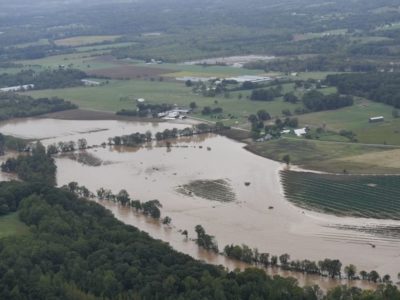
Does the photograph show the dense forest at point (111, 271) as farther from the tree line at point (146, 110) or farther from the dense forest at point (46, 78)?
the dense forest at point (46, 78)

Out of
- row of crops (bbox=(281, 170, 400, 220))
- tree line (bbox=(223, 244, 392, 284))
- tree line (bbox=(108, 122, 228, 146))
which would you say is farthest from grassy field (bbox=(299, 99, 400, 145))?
tree line (bbox=(223, 244, 392, 284))

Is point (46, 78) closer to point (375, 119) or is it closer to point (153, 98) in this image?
point (153, 98)

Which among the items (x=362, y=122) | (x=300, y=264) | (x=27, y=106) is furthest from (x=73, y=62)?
(x=300, y=264)

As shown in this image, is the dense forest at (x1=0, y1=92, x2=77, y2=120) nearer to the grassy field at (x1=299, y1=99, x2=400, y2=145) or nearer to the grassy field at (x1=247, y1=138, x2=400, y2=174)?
the grassy field at (x1=299, y1=99, x2=400, y2=145)

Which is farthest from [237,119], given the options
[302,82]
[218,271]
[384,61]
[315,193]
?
A: [218,271]

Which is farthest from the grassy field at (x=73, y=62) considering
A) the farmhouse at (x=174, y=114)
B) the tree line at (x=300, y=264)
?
the tree line at (x=300, y=264)

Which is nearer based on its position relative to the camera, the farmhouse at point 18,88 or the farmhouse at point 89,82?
the farmhouse at point 18,88
